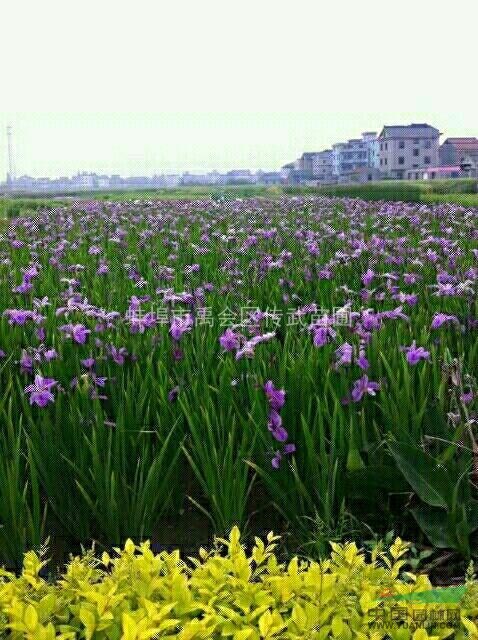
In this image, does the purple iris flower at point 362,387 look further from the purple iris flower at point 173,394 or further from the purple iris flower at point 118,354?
the purple iris flower at point 118,354

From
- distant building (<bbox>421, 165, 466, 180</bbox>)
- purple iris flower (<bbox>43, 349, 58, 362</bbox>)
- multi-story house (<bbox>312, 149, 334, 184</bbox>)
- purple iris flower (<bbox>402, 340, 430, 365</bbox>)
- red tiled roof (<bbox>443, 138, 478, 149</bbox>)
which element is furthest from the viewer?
multi-story house (<bbox>312, 149, 334, 184</bbox>)

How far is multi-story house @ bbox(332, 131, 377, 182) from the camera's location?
3890 inches

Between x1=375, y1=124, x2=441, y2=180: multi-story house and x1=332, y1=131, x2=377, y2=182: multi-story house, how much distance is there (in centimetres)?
1096

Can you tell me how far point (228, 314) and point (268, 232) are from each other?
3957 mm

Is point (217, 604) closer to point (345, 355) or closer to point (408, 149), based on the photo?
point (345, 355)

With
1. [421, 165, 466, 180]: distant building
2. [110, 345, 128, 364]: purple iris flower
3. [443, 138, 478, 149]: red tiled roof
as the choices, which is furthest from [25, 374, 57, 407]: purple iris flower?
[443, 138, 478, 149]: red tiled roof

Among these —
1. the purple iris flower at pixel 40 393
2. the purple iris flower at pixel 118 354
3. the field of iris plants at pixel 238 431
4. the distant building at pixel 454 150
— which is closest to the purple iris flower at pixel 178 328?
the field of iris plants at pixel 238 431

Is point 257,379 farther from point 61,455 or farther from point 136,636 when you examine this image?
point 136,636

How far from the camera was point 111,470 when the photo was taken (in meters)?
2.92

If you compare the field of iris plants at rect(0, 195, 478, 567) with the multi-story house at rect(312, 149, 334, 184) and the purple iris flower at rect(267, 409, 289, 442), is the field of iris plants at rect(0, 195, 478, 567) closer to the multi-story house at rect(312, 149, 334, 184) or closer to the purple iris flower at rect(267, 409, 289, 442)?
the purple iris flower at rect(267, 409, 289, 442)

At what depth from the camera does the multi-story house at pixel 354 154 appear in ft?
324

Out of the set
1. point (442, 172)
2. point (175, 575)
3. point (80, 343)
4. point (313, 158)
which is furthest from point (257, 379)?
point (313, 158)

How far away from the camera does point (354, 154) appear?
101375 mm

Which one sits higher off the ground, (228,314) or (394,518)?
(228,314)
